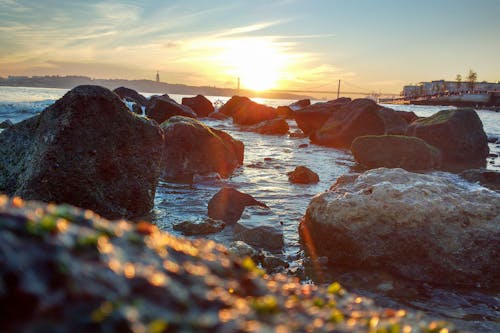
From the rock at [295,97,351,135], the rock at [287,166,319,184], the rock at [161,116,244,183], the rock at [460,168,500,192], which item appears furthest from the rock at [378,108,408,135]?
the rock at [161,116,244,183]

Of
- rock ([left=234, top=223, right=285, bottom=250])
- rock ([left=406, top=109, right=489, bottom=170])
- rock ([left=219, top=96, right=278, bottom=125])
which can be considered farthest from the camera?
rock ([left=219, top=96, right=278, bottom=125])

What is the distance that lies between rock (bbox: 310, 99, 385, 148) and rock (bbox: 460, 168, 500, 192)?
1041 centimetres

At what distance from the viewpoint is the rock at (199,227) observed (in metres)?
7.21

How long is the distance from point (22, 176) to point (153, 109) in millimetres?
21423

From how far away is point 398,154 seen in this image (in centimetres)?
1552

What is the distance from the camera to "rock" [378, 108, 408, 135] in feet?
75.3

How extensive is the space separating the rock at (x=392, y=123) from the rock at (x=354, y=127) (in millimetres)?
222

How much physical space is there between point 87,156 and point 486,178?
37.6 feet

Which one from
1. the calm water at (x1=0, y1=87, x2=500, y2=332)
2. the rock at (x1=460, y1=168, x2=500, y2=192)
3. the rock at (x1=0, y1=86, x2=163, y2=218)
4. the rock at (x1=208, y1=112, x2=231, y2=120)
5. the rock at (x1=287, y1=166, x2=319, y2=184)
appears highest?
the rock at (x1=208, y1=112, x2=231, y2=120)

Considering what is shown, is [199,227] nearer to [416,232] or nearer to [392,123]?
[416,232]

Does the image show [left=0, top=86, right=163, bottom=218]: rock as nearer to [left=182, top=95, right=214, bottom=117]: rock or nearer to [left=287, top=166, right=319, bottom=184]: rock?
[left=287, top=166, right=319, bottom=184]: rock

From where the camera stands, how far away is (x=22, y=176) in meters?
7.55

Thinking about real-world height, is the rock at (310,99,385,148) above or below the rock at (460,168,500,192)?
above

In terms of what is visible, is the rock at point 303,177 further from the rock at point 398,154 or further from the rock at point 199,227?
the rock at point 199,227
